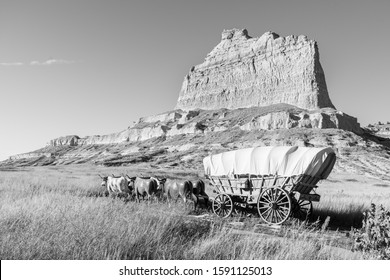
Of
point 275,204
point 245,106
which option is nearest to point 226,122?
point 245,106

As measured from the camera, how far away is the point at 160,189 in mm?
15484

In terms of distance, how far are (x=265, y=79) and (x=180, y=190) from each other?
16254 cm

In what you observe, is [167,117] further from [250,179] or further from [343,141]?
[250,179]

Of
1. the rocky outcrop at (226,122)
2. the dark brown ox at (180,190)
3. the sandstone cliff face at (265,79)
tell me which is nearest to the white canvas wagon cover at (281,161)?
the dark brown ox at (180,190)

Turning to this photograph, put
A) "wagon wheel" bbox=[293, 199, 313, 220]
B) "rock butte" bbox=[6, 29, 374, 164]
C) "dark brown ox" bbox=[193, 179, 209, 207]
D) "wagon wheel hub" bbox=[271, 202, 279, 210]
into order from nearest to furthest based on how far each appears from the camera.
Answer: "wagon wheel hub" bbox=[271, 202, 279, 210] → "wagon wheel" bbox=[293, 199, 313, 220] → "dark brown ox" bbox=[193, 179, 209, 207] → "rock butte" bbox=[6, 29, 374, 164]

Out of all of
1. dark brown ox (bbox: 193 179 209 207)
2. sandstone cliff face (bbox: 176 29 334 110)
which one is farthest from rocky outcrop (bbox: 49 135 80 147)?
dark brown ox (bbox: 193 179 209 207)

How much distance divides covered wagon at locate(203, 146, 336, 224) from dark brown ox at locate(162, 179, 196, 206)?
4.18 ft

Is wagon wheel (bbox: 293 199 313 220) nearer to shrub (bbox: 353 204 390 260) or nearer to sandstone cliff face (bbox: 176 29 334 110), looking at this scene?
shrub (bbox: 353 204 390 260)

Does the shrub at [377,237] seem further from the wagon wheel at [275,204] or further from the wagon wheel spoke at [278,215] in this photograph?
the wagon wheel spoke at [278,215]

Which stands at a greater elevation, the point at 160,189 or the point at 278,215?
the point at 160,189

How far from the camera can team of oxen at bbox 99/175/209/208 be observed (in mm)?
13812

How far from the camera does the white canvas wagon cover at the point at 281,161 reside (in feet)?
35.9

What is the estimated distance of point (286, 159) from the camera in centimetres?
1119

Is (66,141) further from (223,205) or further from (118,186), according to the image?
(223,205)
